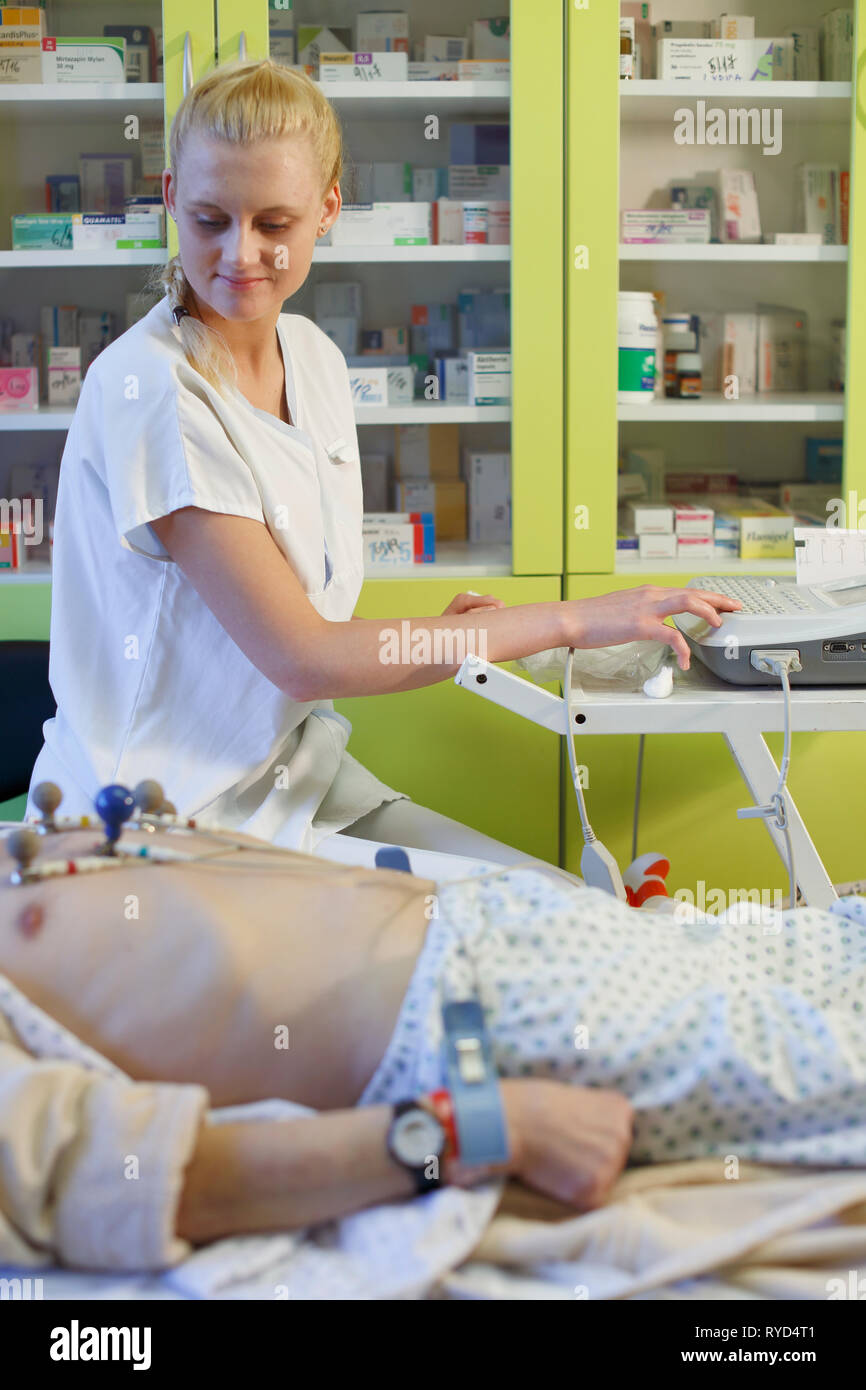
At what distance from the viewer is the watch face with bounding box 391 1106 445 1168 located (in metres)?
0.78

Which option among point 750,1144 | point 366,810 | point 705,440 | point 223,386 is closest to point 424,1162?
point 750,1144

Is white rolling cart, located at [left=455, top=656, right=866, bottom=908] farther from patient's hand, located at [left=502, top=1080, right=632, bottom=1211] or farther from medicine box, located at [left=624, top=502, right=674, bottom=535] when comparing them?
medicine box, located at [left=624, top=502, right=674, bottom=535]

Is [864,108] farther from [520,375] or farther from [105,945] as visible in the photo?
[105,945]

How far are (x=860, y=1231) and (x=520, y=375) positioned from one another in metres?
1.63

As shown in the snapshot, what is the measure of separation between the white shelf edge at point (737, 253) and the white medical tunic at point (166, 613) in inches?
39.4

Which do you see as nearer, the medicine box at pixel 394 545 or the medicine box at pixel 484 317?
the medicine box at pixel 484 317

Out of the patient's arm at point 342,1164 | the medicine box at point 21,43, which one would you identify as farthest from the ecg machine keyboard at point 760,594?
the medicine box at point 21,43

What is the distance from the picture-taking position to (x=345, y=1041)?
90 cm

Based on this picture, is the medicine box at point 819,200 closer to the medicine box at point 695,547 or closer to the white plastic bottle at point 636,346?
the white plastic bottle at point 636,346

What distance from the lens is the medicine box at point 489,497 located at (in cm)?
222

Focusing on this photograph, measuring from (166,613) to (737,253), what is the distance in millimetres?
1409

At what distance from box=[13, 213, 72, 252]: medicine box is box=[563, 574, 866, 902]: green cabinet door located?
113 centimetres

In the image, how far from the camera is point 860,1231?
2.62 ft
